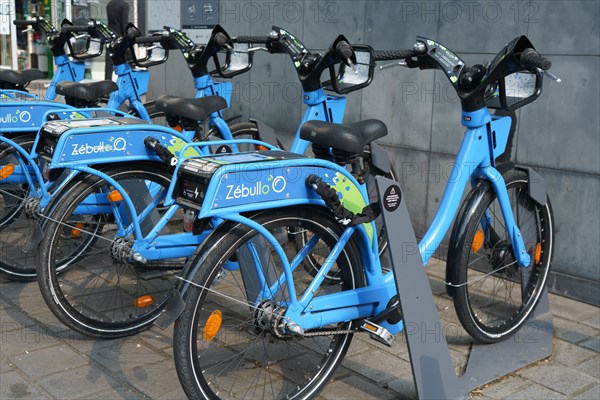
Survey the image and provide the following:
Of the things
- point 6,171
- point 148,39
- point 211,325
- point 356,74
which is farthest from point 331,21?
point 211,325

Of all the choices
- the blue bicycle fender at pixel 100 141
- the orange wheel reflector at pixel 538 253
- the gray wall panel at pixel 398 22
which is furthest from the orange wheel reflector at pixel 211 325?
the gray wall panel at pixel 398 22

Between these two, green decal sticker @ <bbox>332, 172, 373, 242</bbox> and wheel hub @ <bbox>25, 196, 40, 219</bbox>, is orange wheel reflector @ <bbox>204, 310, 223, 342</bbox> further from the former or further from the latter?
wheel hub @ <bbox>25, 196, 40, 219</bbox>

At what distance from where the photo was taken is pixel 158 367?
12.2 feet

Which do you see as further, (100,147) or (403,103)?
(403,103)

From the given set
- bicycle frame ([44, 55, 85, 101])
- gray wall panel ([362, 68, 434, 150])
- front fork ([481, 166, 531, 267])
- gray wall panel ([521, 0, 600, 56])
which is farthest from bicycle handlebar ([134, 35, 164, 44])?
front fork ([481, 166, 531, 267])

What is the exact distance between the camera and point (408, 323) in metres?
3.16

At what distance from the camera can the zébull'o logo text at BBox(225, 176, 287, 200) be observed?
2.78 m

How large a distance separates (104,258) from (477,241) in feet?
7.44

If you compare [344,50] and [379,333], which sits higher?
[344,50]

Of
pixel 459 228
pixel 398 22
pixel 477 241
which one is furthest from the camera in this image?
pixel 398 22

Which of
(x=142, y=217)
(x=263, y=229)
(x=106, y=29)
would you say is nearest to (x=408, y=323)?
(x=263, y=229)

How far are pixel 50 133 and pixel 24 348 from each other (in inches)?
42.3

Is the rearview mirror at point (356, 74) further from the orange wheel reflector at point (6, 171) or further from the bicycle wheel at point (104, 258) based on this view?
the orange wheel reflector at point (6, 171)

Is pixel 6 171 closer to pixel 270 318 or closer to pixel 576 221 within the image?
pixel 270 318
